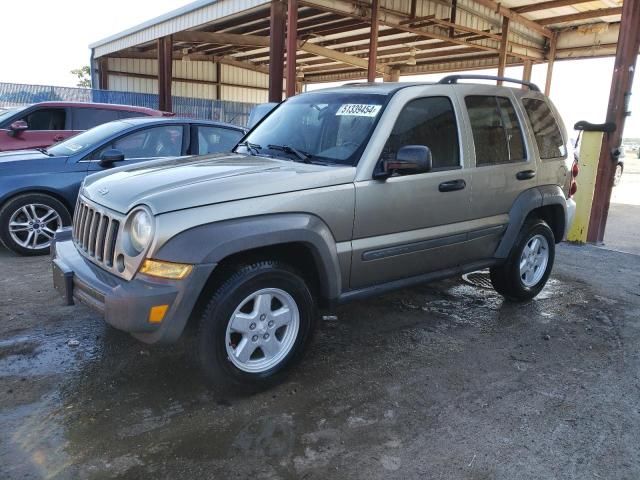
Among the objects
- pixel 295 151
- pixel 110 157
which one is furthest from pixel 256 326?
pixel 110 157

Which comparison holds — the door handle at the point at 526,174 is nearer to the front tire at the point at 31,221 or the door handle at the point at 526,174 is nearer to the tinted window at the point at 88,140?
the tinted window at the point at 88,140

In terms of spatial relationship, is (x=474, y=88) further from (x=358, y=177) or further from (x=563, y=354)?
(x=563, y=354)

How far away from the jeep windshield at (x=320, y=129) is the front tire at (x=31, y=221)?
2.77 m

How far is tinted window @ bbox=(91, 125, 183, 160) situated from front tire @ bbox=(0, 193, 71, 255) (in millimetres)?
852

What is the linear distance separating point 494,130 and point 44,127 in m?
6.86

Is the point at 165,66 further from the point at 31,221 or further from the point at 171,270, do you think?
the point at 171,270

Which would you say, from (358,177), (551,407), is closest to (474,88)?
(358,177)

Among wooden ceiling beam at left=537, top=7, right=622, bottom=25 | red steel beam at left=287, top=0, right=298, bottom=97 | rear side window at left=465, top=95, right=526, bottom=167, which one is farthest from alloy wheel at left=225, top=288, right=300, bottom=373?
wooden ceiling beam at left=537, top=7, right=622, bottom=25

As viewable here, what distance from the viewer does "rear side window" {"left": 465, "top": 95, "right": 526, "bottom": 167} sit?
4090 millimetres

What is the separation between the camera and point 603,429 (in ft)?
9.35

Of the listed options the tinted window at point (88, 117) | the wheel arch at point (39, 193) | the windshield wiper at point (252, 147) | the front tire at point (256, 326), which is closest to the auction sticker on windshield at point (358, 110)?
the windshield wiper at point (252, 147)

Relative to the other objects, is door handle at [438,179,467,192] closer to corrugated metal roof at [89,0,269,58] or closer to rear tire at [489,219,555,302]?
rear tire at [489,219,555,302]

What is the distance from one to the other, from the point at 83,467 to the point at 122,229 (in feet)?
3.88

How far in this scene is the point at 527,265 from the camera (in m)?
4.83
